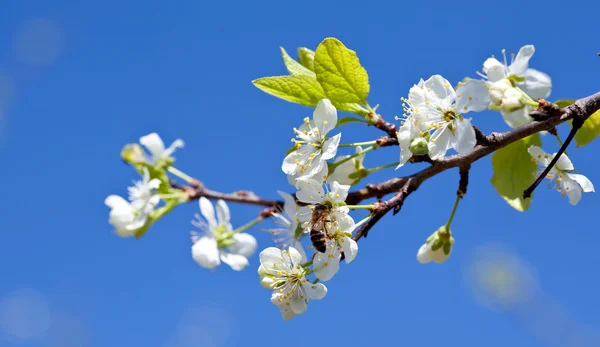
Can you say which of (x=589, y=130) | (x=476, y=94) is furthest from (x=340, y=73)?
(x=589, y=130)

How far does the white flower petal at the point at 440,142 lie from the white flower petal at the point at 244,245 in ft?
4.24

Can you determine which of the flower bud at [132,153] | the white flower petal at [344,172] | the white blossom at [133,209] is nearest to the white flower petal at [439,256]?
the white flower petal at [344,172]

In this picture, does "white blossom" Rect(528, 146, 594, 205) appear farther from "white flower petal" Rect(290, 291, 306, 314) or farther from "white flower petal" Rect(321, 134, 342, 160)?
"white flower petal" Rect(290, 291, 306, 314)

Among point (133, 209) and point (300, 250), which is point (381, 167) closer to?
point (300, 250)

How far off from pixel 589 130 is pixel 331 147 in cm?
84

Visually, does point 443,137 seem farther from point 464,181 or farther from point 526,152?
point 526,152

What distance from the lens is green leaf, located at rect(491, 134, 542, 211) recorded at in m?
2.00

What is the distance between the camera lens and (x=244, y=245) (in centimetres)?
277

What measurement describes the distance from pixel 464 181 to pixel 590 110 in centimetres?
45

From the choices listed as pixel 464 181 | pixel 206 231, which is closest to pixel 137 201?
pixel 206 231

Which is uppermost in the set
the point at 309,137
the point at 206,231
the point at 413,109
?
the point at 206,231

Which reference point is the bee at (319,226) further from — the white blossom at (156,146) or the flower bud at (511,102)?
the white blossom at (156,146)

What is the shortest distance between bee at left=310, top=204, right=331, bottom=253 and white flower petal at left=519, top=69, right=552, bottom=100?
61cm

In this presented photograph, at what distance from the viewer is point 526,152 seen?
2.01 meters
